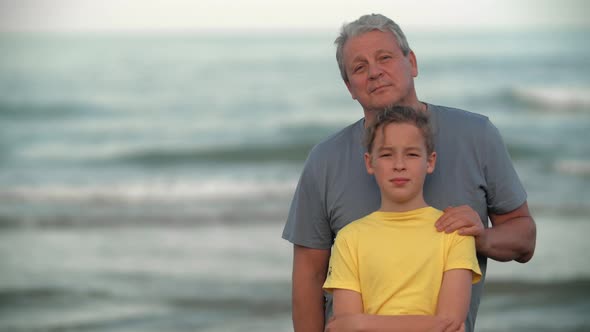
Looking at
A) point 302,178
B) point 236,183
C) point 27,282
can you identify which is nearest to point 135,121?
point 236,183

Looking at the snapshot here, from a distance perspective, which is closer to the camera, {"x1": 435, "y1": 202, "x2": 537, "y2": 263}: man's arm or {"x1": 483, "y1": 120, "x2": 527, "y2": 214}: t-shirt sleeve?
{"x1": 435, "y1": 202, "x2": 537, "y2": 263}: man's arm

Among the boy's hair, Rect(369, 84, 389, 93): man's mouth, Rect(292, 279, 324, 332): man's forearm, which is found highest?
Rect(369, 84, 389, 93): man's mouth

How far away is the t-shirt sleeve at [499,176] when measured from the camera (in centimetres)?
304

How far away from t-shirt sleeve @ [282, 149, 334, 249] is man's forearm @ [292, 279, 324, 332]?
13cm

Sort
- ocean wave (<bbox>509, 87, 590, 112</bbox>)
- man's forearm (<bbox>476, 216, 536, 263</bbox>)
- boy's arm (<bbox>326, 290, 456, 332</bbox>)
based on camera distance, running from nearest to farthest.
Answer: boy's arm (<bbox>326, 290, 456, 332</bbox>) → man's forearm (<bbox>476, 216, 536, 263</bbox>) → ocean wave (<bbox>509, 87, 590, 112</bbox>)

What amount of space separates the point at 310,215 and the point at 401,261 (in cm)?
49

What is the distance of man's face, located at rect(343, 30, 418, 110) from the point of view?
3055 mm

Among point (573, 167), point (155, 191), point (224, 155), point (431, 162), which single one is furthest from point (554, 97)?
point (431, 162)

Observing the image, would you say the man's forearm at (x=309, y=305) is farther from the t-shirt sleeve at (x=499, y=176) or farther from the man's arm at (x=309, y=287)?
the t-shirt sleeve at (x=499, y=176)

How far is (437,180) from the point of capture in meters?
3.05

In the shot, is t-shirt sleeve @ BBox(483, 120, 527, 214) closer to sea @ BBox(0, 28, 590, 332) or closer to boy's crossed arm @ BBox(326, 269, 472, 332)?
boy's crossed arm @ BBox(326, 269, 472, 332)

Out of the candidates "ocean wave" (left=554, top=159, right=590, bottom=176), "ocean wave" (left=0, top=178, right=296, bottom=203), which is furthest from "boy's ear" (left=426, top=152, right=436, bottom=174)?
"ocean wave" (left=554, top=159, right=590, bottom=176)

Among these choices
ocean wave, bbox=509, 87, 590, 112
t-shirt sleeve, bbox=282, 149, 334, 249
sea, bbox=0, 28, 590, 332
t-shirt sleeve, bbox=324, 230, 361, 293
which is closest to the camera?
t-shirt sleeve, bbox=324, 230, 361, 293

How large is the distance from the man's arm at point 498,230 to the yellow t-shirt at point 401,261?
0.10 ft
